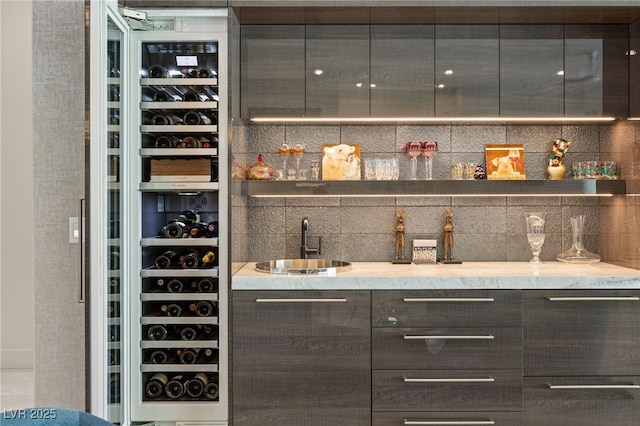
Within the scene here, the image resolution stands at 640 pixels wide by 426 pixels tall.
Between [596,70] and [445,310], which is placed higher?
[596,70]

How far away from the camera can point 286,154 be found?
3045mm

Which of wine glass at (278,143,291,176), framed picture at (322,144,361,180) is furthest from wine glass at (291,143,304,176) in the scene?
framed picture at (322,144,361,180)

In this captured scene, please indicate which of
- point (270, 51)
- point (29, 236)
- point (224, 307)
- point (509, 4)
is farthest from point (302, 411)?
point (29, 236)

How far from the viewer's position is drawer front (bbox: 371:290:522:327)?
2463 mm

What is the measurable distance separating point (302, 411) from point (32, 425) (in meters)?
1.59

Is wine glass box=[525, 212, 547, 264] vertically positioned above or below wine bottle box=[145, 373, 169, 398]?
above

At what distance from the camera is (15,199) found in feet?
14.6

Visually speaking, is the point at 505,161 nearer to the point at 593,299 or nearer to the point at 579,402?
the point at 593,299

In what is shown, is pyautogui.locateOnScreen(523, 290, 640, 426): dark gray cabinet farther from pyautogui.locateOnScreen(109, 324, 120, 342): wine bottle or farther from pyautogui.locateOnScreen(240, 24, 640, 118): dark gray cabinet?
pyautogui.locateOnScreen(109, 324, 120, 342): wine bottle

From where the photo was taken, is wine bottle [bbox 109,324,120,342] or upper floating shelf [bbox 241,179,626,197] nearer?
wine bottle [bbox 109,324,120,342]

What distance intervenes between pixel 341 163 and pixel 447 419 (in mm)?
1487

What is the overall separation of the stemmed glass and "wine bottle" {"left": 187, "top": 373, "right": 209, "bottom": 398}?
1701 millimetres

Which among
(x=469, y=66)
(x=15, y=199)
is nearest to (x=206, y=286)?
(x=469, y=66)

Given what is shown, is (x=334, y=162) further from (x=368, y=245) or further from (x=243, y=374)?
(x=243, y=374)
